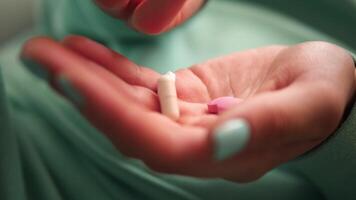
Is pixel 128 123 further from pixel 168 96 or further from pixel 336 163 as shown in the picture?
pixel 336 163

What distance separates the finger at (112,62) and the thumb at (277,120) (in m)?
0.14

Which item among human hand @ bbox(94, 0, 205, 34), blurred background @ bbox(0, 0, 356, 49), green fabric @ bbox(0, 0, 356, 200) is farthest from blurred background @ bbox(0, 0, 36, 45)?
human hand @ bbox(94, 0, 205, 34)

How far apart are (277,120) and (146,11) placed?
0.65 feet

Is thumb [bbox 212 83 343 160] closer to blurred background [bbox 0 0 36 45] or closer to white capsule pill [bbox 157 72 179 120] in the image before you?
white capsule pill [bbox 157 72 179 120]

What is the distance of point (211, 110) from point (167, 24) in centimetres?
12

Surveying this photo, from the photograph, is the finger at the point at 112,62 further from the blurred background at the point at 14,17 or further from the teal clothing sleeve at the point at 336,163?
the blurred background at the point at 14,17

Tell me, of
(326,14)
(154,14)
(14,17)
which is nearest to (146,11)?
(154,14)

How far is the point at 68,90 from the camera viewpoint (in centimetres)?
37

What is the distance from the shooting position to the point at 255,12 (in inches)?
34.7

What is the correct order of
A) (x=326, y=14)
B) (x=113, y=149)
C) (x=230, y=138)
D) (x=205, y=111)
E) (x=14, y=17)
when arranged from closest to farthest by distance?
(x=230, y=138) → (x=205, y=111) → (x=113, y=149) → (x=326, y=14) → (x=14, y=17)

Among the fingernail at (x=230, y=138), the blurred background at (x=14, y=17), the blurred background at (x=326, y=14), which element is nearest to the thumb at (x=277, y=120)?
the fingernail at (x=230, y=138)

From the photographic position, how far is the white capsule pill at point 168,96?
1.38 feet

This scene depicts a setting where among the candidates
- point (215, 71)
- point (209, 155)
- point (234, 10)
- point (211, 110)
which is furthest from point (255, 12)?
point (209, 155)

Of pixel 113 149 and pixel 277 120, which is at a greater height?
pixel 277 120
